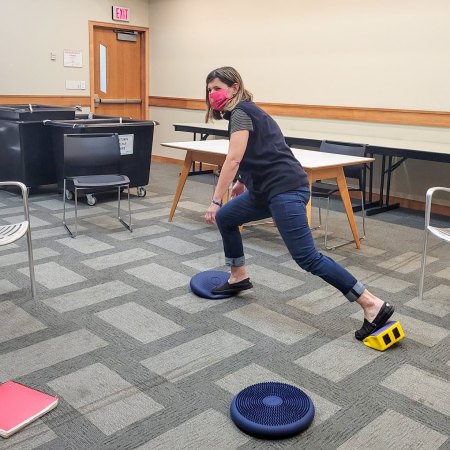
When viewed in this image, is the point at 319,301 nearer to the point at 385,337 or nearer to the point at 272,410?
the point at 385,337

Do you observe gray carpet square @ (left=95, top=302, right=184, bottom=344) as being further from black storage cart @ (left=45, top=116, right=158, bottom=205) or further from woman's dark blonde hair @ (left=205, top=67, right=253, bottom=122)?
black storage cart @ (left=45, top=116, right=158, bottom=205)

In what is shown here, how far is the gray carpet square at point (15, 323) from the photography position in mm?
2611

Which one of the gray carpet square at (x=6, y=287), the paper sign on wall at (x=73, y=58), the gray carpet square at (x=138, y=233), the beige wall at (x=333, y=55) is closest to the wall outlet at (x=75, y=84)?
the paper sign on wall at (x=73, y=58)

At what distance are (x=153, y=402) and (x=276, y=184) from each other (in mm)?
1132

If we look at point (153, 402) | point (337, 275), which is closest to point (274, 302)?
point (337, 275)

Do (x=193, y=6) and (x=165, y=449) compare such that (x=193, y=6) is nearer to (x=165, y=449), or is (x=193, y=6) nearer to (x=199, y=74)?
(x=199, y=74)

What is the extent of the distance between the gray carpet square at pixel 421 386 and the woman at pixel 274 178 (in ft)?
1.01

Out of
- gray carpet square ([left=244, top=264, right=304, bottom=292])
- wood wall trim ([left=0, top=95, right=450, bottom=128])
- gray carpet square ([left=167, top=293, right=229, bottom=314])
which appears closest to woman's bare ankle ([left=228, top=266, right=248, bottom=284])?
gray carpet square ([left=167, top=293, right=229, bottom=314])

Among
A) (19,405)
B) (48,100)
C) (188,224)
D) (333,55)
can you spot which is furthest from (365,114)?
(19,405)

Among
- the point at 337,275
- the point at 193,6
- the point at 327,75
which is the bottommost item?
the point at 337,275

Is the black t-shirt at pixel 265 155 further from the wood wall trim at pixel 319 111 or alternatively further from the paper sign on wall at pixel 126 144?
the wood wall trim at pixel 319 111

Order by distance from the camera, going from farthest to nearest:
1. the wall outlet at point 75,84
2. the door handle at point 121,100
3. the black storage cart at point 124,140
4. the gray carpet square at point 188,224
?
the door handle at point 121,100, the wall outlet at point 75,84, the black storage cart at point 124,140, the gray carpet square at point 188,224

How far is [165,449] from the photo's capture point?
1815 millimetres

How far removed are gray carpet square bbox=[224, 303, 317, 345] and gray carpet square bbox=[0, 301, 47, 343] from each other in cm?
98
